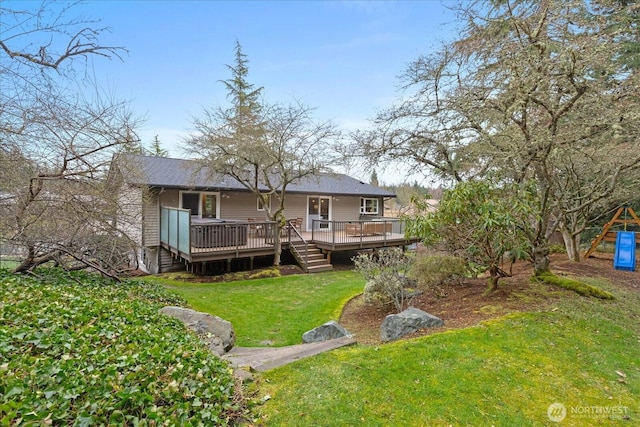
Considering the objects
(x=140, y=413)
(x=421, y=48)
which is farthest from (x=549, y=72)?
(x=140, y=413)

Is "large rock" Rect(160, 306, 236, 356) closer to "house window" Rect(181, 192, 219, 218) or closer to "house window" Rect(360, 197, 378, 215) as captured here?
"house window" Rect(181, 192, 219, 218)

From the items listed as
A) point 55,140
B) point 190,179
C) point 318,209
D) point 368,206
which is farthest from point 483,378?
point 368,206

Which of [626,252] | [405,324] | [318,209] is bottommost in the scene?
[405,324]

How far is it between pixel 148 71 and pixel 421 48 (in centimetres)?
875

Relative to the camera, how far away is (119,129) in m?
6.31

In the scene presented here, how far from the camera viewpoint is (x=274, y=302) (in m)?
8.62

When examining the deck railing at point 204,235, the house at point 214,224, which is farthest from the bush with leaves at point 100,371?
the deck railing at point 204,235

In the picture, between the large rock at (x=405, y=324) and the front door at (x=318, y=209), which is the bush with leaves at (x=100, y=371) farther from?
the front door at (x=318, y=209)

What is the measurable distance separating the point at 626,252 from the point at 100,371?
13.7m

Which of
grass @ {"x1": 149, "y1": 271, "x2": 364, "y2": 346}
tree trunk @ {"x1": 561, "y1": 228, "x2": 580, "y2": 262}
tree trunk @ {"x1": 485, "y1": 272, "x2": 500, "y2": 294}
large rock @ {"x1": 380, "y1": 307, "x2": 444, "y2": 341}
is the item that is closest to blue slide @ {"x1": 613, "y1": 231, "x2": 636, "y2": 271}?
tree trunk @ {"x1": 561, "y1": 228, "x2": 580, "y2": 262}

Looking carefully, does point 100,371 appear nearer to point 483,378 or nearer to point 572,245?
point 483,378

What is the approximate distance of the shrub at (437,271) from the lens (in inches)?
270

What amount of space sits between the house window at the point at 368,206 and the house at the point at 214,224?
1.72m

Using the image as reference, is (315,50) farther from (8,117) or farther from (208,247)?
(8,117)
